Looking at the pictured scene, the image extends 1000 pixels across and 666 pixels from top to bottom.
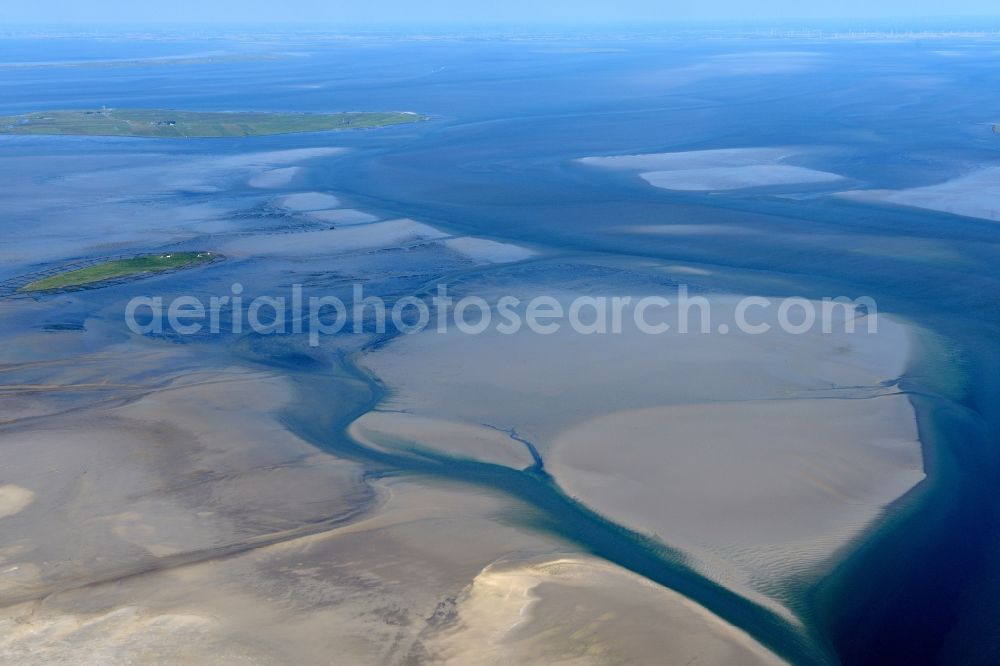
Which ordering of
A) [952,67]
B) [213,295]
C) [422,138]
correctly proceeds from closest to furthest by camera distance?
1. [213,295]
2. [422,138]
3. [952,67]

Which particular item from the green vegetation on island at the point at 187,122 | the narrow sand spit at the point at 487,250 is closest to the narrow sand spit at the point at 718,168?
the narrow sand spit at the point at 487,250

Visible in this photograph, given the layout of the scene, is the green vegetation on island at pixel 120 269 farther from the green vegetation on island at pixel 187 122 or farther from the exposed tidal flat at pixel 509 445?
the green vegetation on island at pixel 187 122

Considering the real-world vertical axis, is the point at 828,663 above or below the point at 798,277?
below

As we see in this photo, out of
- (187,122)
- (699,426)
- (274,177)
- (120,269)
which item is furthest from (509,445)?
(187,122)

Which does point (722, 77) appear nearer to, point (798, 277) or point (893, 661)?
point (798, 277)

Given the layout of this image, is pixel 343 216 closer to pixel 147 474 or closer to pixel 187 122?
pixel 147 474

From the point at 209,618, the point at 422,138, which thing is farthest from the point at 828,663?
the point at 422,138
